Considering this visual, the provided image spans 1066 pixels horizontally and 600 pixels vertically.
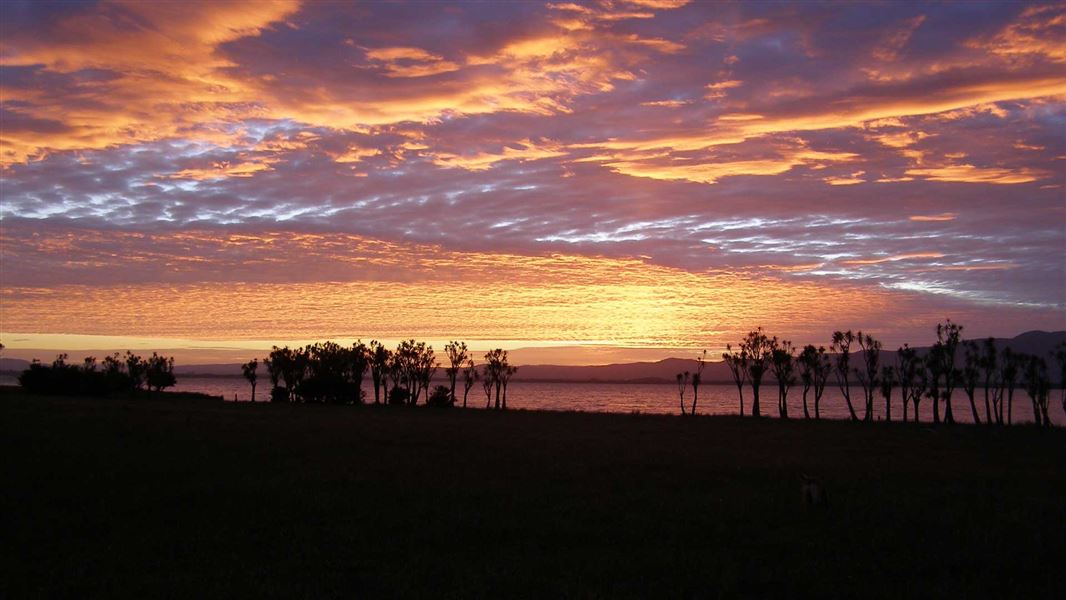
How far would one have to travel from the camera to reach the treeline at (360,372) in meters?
90.4

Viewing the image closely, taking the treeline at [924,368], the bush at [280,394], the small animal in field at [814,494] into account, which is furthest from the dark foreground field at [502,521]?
the bush at [280,394]

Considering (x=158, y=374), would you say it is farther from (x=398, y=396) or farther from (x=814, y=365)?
(x=814, y=365)

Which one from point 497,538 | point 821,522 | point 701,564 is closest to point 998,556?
point 821,522

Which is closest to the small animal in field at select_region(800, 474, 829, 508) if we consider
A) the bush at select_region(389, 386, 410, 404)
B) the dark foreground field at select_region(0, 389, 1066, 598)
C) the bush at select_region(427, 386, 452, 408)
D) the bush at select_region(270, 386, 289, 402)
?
the dark foreground field at select_region(0, 389, 1066, 598)

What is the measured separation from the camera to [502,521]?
51.8ft

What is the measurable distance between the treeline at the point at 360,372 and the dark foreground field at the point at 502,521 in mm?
60809

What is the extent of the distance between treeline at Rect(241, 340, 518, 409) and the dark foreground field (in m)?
60.8

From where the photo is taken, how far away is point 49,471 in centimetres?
2027

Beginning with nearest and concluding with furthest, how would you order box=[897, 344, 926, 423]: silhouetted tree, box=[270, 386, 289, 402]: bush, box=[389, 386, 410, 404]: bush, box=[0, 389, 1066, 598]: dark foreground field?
box=[0, 389, 1066, 598]: dark foreground field, box=[897, 344, 926, 423]: silhouetted tree, box=[389, 386, 410, 404]: bush, box=[270, 386, 289, 402]: bush

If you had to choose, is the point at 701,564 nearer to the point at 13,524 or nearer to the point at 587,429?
the point at 13,524

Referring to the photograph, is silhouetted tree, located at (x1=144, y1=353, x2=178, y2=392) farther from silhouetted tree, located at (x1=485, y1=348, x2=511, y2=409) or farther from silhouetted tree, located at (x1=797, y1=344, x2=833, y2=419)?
silhouetted tree, located at (x1=797, y1=344, x2=833, y2=419)

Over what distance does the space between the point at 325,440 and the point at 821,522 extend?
22.4 m

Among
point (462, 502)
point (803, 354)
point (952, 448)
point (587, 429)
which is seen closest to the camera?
point (462, 502)

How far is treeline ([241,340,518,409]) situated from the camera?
297 feet
